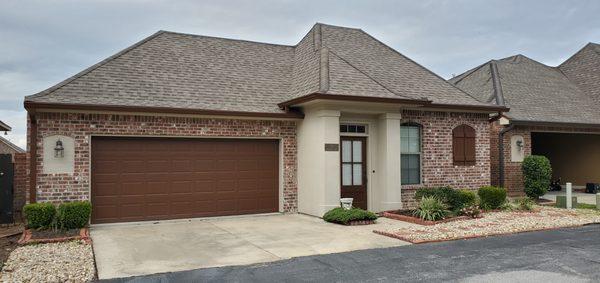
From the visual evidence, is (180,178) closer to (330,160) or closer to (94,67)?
(94,67)

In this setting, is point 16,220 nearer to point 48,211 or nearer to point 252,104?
point 48,211

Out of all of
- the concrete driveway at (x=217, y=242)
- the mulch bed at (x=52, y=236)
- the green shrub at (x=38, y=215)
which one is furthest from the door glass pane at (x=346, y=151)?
the green shrub at (x=38, y=215)

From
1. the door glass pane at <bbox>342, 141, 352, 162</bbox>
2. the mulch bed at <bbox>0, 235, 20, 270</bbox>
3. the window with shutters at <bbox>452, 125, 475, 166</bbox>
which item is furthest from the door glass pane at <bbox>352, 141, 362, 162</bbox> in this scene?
the mulch bed at <bbox>0, 235, 20, 270</bbox>

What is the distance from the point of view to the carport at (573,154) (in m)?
20.5

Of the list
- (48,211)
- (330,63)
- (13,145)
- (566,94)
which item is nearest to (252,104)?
(330,63)

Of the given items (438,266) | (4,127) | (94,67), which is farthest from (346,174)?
(4,127)

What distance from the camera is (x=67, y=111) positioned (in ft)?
36.6

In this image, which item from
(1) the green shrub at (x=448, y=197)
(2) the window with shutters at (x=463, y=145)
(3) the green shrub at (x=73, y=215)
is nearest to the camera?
(3) the green shrub at (x=73, y=215)

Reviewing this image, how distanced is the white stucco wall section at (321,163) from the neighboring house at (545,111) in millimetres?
6465

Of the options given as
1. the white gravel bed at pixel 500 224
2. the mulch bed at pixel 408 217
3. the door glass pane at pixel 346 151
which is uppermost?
the door glass pane at pixel 346 151

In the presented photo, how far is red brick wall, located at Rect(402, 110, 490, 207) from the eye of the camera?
14352mm

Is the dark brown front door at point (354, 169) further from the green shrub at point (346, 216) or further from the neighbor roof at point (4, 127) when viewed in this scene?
the neighbor roof at point (4, 127)

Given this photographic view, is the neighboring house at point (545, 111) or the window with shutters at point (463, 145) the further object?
the neighboring house at point (545, 111)

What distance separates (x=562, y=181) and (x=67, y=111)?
20.1 metres
